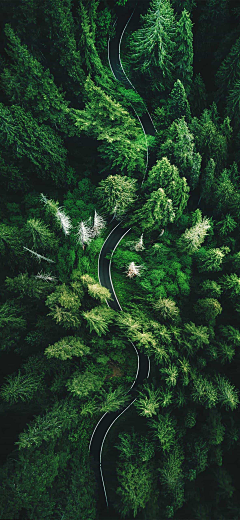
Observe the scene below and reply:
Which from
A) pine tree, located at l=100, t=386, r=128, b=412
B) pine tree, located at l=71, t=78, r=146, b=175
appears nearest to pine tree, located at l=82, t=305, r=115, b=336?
pine tree, located at l=100, t=386, r=128, b=412

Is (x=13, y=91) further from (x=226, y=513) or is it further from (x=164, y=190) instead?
(x=226, y=513)

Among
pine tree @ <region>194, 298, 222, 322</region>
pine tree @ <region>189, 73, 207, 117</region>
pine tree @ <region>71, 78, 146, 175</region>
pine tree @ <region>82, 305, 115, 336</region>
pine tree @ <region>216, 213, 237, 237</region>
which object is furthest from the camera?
pine tree @ <region>189, 73, 207, 117</region>

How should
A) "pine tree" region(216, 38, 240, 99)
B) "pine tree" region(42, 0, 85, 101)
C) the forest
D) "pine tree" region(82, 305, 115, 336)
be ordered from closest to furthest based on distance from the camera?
"pine tree" region(42, 0, 85, 101) → "pine tree" region(82, 305, 115, 336) → the forest → "pine tree" region(216, 38, 240, 99)

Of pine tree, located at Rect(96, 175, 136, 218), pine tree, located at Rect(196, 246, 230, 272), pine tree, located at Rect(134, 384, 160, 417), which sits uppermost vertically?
pine tree, located at Rect(96, 175, 136, 218)

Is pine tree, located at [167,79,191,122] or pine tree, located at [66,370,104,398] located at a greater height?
pine tree, located at [167,79,191,122]

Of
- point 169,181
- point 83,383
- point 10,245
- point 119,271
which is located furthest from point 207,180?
point 83,383

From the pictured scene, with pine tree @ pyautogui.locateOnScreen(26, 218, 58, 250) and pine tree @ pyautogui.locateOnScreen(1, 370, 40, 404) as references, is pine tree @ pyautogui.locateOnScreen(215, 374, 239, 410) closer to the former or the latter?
pine tree @ pyautogui.locateOnScreen(1, 370, 40, 404)

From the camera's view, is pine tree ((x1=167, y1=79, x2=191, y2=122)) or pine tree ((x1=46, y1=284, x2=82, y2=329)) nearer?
pine tree ((x1=46, y1=284, x2=82, y2=329))
